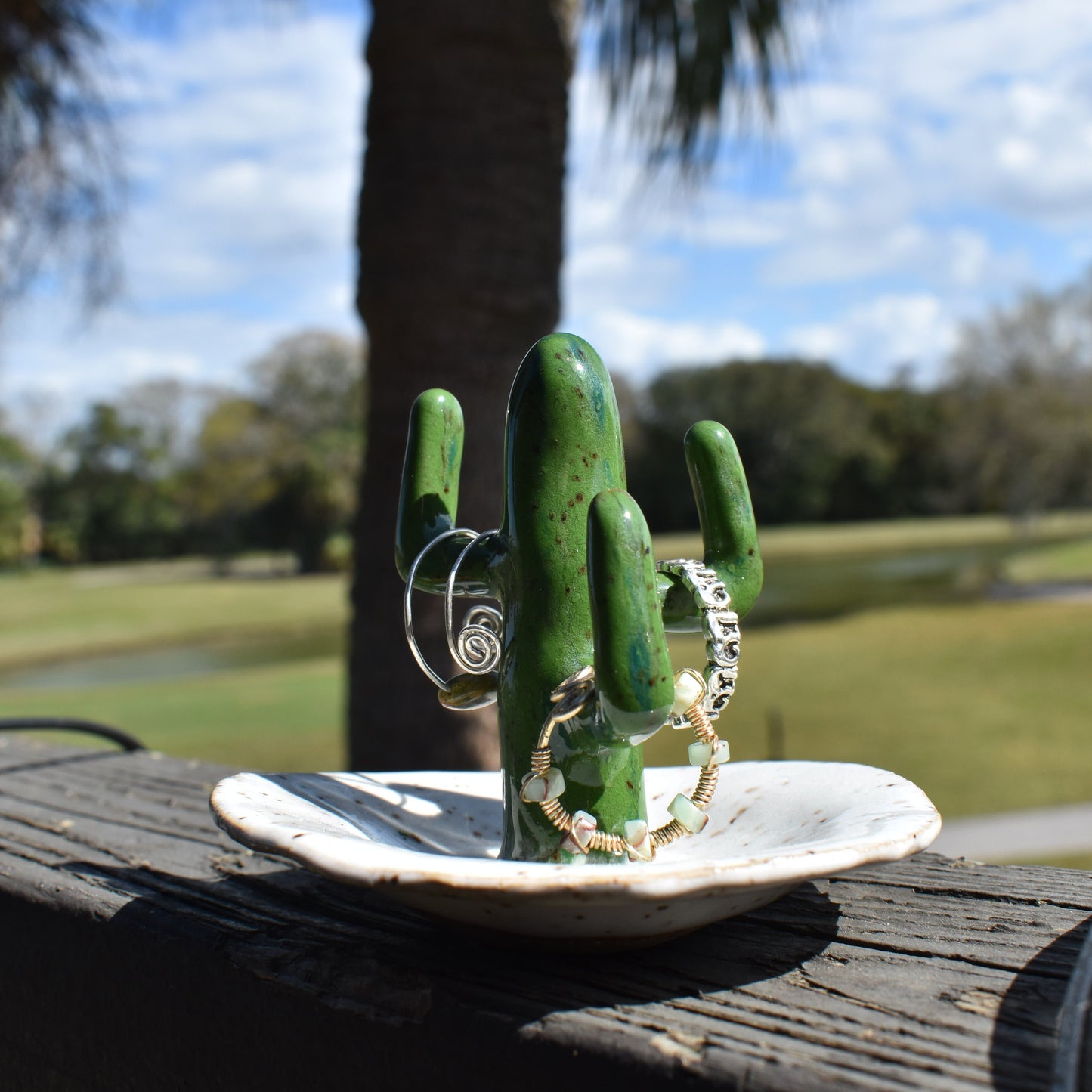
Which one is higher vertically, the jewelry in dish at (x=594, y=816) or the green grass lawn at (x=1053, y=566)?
the jewelry in dish at (x=594, y=816)

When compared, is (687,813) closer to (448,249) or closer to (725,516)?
(725,516)

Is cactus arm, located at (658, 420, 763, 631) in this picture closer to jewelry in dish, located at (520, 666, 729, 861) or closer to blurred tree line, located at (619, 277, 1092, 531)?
jewelry in dish, located at (520, 666, 729, 861)

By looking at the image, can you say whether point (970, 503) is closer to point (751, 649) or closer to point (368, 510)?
point (751, 649)

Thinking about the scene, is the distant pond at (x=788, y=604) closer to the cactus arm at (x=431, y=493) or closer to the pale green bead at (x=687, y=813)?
the cactus arm at (x=431, y=493)

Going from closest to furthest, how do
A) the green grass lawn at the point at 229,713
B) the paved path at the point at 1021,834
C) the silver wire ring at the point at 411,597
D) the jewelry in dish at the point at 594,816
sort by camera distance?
the jewelry in dish at the point at 594,816, the silver wire ring at the point at 411,597, the paved path at the point at 1021,834, the green grass lawn at the point at 229,713

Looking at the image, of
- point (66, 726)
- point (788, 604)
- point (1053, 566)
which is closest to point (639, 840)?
point (66, 726)

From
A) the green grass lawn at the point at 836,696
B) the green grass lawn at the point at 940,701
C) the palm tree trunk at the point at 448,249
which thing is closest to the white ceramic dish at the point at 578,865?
the palm tree trunk at the point at 448,249

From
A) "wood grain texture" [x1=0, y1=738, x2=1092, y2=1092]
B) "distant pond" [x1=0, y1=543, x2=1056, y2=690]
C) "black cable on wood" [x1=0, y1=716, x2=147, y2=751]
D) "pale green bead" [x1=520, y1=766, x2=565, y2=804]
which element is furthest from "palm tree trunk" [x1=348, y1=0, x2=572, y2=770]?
"distant pond" [x1=0, y1=543, x2=1056, y2=690]
